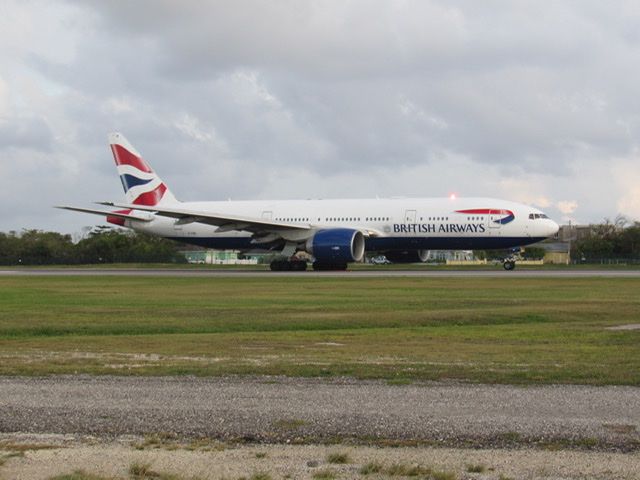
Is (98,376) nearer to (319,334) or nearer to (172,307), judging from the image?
(319,334)

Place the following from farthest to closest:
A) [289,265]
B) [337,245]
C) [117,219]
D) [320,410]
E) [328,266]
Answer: [117,219] → [328,266] → [289,265] → [337,245] → [320,410]

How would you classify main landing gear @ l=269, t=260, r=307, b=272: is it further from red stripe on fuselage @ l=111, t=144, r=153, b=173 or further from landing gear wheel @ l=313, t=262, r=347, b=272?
red stripe on fuselage @ l=111, t=144, r=153, b=173

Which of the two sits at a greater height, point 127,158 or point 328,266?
point 127,158

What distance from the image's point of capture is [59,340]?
21672mm

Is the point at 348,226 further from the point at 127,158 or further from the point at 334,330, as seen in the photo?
the point at 334,330

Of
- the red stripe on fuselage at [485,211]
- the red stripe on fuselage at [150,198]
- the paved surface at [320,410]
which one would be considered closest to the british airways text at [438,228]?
the red stripe on fuselage at [485,211]

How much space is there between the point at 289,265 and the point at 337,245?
4.73m

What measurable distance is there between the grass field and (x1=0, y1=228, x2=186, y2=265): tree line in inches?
2605

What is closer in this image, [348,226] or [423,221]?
[423,221]

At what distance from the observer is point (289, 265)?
64250 mm

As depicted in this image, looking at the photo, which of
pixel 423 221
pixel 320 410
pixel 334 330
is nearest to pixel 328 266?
pixel 423 221

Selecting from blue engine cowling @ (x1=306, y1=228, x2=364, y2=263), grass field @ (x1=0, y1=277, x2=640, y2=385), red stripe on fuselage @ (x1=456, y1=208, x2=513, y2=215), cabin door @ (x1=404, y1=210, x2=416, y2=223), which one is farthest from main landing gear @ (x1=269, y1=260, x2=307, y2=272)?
grass field @ (x1=0, y1=277, x2=640, y2=385)

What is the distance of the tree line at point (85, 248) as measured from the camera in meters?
111

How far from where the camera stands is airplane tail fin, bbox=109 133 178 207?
2913 inches
